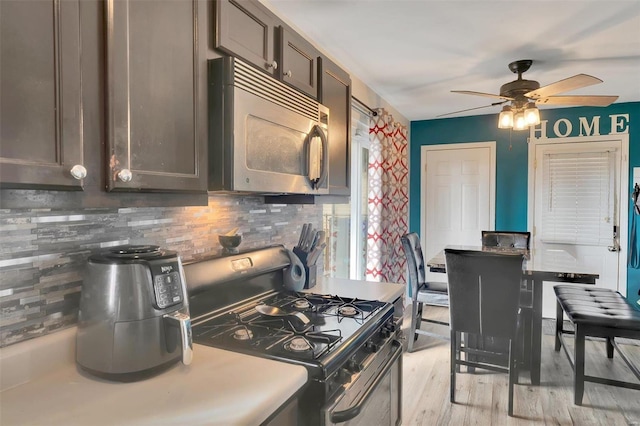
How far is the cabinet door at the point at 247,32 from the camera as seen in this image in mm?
1286

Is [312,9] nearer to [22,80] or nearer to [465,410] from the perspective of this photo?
[22,80]

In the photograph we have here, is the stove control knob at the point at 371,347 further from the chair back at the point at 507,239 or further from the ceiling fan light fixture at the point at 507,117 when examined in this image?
the chair back at the point at 507,239

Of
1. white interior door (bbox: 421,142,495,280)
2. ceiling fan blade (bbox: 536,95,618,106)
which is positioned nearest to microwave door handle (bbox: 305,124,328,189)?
ceiling fan blade (bbox: 536,95,618,106)

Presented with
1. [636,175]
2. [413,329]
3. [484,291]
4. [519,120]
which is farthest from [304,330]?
[636,175]

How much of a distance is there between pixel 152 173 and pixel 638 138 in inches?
191

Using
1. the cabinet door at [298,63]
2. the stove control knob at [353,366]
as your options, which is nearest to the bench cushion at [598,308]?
the stove control knob at [353,366]

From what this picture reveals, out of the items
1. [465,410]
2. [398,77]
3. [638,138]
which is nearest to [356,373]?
[465,410]

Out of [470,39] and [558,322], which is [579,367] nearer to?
[558,322]

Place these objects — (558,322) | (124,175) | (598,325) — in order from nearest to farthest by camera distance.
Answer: (124,175) → (598,325) → (558,322)

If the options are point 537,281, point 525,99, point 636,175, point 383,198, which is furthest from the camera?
point 636,175

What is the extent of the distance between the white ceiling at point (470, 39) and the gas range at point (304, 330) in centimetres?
137

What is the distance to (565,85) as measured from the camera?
2.57m

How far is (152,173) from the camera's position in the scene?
41.0 inches

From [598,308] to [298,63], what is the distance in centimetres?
253
